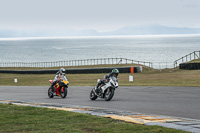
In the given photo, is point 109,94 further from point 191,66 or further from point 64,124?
point 191,66

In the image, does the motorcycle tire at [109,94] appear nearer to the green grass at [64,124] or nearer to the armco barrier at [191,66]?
the green grass at [64,124]

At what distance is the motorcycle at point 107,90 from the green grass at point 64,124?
5.08 metres

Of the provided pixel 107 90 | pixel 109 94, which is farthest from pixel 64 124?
pixel 107 90

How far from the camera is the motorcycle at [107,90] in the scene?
15.6 metres

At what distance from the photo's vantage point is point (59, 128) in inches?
322

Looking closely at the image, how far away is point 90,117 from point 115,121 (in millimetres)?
904

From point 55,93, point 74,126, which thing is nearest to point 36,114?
point 74,126

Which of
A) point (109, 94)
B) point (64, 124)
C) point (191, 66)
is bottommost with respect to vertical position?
point (64, 124)

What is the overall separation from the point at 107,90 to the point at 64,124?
25.0ft

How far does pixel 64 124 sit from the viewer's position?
8797 millimetres

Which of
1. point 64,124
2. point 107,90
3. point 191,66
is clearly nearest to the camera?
point 64,124

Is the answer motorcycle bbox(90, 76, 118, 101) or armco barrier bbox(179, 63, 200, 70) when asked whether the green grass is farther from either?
armco barrier bbox(179, 63, 200, 70)

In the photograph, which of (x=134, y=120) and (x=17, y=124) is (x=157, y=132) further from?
(x=17, y=124)

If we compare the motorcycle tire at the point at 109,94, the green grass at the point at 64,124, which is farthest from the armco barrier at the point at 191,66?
the green grass at the point at 64,124
